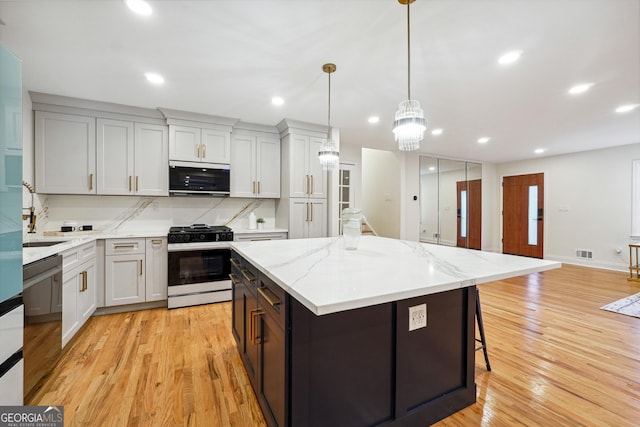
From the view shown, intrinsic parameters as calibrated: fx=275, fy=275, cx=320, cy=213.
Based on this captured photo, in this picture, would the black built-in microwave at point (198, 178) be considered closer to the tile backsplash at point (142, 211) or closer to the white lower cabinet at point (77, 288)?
the tile backsplash at point (142, 211)

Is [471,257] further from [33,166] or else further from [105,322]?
[33,166]

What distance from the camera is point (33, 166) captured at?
121 inches

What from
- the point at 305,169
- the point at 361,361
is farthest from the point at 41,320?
the point at 305,169

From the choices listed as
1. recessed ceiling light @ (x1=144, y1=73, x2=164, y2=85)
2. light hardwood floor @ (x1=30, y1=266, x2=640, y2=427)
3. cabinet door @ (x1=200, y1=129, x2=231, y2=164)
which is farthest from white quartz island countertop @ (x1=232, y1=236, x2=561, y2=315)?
cabinet door @ (x1=200, y1=129, x2=231, y2=164)

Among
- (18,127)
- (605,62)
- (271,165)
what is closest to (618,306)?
(605,62)

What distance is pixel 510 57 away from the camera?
2338mm

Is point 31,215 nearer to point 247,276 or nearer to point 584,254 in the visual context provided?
point 247,276

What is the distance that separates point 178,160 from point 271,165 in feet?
4.20

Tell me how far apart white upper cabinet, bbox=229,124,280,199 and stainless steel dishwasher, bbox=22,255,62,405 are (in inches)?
88.9

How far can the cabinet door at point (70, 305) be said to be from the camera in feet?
7.51

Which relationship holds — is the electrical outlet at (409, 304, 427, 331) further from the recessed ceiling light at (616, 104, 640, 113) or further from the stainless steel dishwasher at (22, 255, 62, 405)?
the recessed ceiling light at (616, 104, 640, 113)

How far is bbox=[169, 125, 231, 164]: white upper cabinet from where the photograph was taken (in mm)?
3621

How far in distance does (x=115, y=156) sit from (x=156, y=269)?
1.49 m

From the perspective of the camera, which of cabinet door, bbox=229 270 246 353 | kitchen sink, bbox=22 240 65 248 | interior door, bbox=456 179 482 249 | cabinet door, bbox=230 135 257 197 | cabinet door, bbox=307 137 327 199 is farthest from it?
interior door, bbox=456 179 482 249
